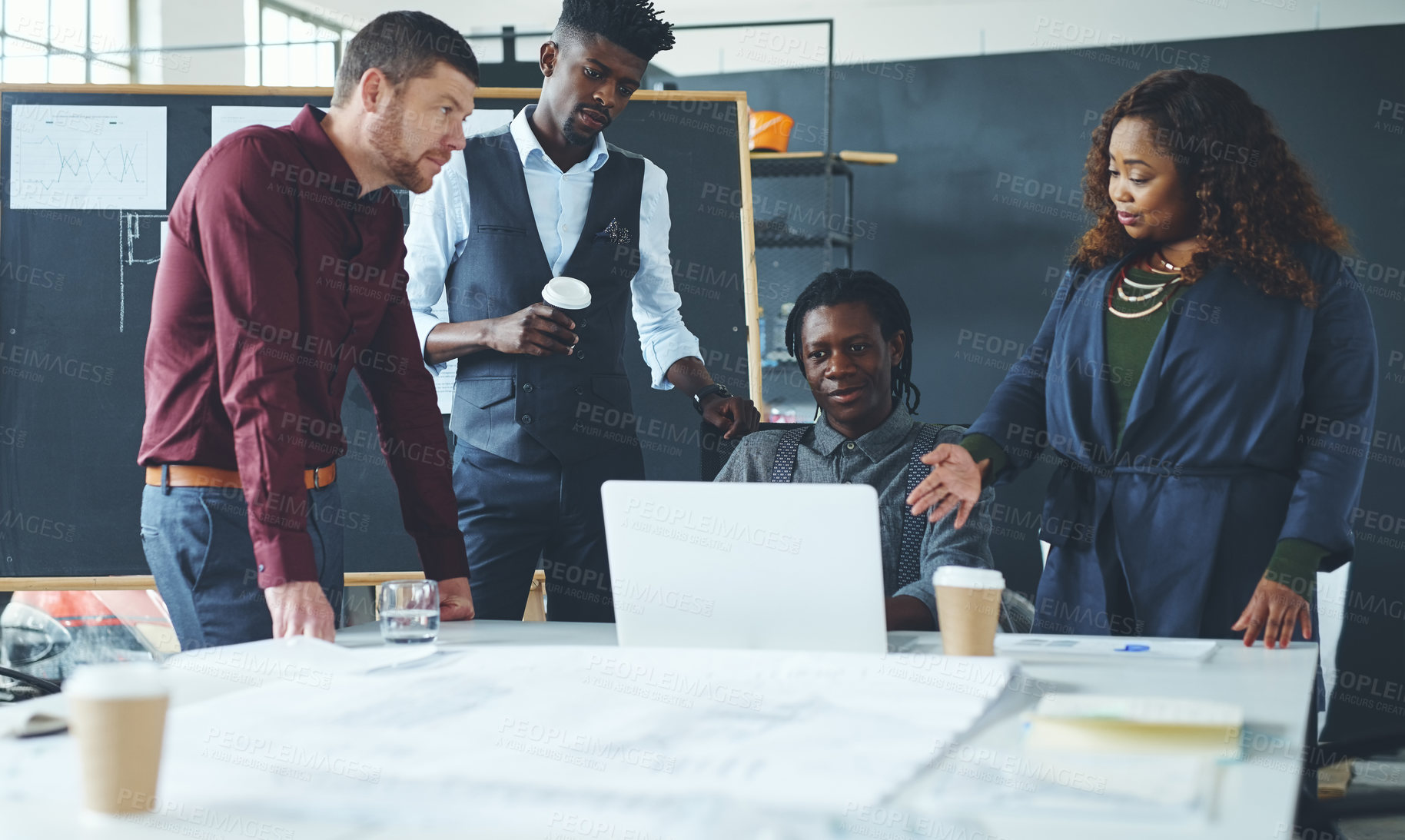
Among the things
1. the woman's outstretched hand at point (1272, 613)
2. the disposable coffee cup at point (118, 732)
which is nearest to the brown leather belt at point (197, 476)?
the disposable coffee cup at point (118, 732)

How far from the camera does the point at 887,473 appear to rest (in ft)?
6.70

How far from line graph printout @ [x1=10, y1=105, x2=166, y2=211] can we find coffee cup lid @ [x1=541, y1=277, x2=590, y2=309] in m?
1.17

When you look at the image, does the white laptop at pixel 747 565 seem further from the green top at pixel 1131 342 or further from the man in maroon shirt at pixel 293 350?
the green top at pixel 1131 342

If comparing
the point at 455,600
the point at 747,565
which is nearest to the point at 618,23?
the point at 455,600

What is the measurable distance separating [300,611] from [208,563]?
0.79ft

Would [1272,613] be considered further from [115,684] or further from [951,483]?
[115,684]

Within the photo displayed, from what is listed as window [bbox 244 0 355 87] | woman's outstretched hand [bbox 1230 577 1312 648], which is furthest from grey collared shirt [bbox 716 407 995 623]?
window [bbox 244 0 355 87]

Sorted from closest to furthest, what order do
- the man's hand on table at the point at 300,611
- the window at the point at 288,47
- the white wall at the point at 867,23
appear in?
1. the man's hand on table at the point at 300,611
2. the white wall at the point at 867,23
3. the window at the point at 288,47

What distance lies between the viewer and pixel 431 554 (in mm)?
1870

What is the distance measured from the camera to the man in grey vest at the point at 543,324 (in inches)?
92.0

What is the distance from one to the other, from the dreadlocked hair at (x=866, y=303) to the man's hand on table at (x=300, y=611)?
101 cm

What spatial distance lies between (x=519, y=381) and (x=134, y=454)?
1.16 m

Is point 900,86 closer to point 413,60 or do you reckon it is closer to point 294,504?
point 413,60

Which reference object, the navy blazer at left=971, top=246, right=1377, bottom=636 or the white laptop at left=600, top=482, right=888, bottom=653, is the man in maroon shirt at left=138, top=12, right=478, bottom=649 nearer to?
the white laptop at left=600, top=482, right=888, bottom=653
